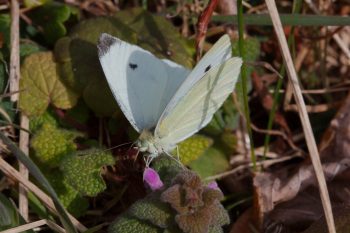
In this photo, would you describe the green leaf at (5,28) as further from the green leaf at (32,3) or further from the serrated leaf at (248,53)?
the serrated leaf at (248,53)

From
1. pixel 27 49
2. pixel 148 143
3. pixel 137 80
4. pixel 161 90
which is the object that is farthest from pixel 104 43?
pixel 27 49

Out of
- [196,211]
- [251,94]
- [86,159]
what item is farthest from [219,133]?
[196,211]

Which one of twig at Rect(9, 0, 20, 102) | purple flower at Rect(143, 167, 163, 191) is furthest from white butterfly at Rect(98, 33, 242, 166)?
twig at Rect(9, 0, 20, 102)

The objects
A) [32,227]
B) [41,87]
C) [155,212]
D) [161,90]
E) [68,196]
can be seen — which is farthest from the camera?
[41,87]

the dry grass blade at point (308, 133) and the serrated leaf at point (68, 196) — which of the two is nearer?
the dry grass blade at point (308, 133)

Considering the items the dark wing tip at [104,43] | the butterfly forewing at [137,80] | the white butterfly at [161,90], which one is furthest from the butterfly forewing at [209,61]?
the dark wing tip at [104,43]

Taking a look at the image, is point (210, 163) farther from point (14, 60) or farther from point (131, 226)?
point (14, 60)
